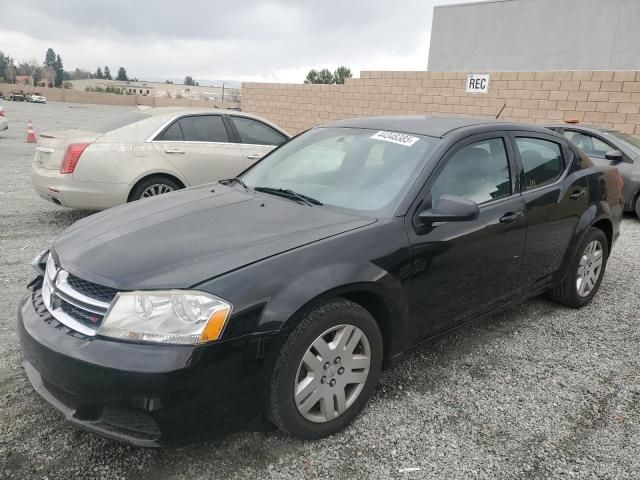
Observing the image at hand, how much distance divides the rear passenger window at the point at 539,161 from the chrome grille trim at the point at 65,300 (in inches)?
116

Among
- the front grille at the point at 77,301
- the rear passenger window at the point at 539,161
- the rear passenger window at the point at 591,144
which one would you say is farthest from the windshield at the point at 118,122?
the rear passenger window at the point at 591,144

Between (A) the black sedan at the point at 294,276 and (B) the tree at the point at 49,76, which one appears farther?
(B) the tree at the point at 49,76

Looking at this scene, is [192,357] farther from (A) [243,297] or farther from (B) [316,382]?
(B) [316,382]

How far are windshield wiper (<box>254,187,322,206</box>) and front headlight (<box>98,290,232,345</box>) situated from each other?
1.09 metres

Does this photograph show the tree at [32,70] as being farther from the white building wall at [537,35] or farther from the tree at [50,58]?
the white building wall at [537,35]

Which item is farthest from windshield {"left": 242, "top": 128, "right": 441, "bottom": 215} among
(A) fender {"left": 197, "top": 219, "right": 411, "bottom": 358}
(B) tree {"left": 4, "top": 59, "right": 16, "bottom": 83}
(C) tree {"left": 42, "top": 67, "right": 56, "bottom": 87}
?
(C) tree {"left": 42, "top": 67, "right": 56, "bottom": 87}

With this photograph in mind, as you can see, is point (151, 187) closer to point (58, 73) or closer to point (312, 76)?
point (312, 76)

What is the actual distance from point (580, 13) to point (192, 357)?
81.6ft

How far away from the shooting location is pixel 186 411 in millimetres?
2135

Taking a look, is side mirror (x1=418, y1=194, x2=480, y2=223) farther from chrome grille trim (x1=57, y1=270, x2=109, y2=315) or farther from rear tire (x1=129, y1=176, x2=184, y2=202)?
rear tire (x1=129, y1=176, x2=184, y2=202)

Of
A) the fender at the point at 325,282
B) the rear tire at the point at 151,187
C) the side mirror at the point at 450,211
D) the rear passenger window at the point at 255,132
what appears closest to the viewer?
the fender at the point at 325,282

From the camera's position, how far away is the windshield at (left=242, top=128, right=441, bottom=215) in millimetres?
3031

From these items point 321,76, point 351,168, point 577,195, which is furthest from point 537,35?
point 321,76

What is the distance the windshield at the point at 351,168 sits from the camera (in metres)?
3.03
